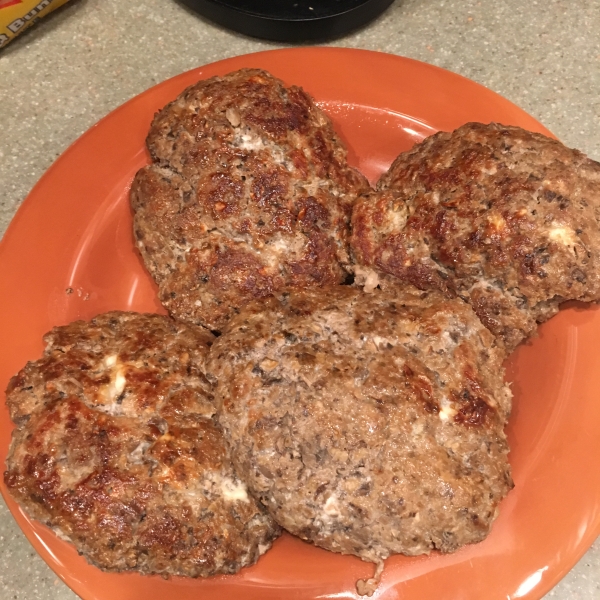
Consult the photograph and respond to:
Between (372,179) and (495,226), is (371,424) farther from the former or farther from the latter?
(372,179)

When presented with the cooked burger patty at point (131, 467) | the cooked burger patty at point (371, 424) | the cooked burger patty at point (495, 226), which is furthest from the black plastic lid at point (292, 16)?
the cooked burger patty at point (131, 467)

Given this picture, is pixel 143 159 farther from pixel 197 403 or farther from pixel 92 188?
pixel 197 403

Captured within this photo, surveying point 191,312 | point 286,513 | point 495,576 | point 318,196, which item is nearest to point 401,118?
point 318,196

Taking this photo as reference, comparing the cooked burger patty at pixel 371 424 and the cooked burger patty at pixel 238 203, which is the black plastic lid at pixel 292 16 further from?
the cooked burger patty at pixel 371 424

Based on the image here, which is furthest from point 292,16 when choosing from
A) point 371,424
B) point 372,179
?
point 371,424

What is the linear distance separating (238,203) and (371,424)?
0.65 meters

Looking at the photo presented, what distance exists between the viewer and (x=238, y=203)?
4.71 ft

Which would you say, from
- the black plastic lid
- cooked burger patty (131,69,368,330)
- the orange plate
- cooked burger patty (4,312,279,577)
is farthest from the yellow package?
→ cooked burger patty (4,312,279,577)

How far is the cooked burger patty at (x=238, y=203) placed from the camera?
1436mm

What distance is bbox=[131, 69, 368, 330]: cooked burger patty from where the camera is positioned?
1.44 m

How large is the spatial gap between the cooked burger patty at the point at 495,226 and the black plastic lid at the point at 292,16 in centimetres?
85

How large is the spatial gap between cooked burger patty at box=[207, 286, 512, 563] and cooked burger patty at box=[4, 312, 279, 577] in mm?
82

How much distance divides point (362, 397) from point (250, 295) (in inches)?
16.2

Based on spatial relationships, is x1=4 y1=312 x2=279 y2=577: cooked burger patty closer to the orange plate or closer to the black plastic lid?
the orange plate
